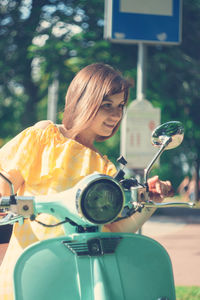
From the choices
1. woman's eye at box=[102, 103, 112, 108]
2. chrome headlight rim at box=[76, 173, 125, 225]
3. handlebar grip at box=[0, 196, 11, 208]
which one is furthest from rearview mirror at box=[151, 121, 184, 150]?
handlebar grip at box=[0, 196, 11, 208]

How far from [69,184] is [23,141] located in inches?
8.0

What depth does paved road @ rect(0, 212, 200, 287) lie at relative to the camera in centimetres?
627

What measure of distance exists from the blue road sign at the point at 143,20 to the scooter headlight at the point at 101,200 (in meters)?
3.98

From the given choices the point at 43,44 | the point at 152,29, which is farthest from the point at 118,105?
the point at 43,44

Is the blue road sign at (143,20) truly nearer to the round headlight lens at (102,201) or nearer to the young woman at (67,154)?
the young woman at (67,154)

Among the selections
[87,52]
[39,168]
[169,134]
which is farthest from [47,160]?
[87,52]

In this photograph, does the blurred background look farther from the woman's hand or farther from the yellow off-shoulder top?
the woman's hand

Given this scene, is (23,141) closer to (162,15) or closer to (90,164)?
(90,164)

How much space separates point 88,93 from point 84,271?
0.63 m

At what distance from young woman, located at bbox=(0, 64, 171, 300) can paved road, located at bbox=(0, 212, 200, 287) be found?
25cm

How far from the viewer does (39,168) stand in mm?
1832

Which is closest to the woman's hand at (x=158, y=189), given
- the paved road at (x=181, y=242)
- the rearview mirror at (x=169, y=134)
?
the rearview mirror at (x=169, y=134)

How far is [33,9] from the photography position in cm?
1091

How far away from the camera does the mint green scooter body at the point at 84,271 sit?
1.52 meters
